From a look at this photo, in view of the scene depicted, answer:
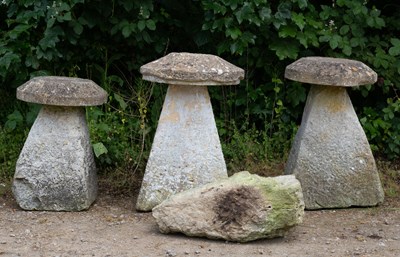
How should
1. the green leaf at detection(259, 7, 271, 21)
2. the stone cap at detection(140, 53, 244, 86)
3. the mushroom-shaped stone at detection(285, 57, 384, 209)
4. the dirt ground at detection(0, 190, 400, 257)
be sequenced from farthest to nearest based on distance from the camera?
the green leaf at detection(259, 7, 271, 21) < the mushroom-shaped stone at detection(285, 57, 384, 209) < the stone cap at detection(140, 53, 244, 86) < the dirt ground at detection(0, 190, 400, 257)

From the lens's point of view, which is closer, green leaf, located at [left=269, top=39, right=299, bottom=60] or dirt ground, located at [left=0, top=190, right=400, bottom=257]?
dirt ground, located at [left=0, top=190, right=400, bottom=257]

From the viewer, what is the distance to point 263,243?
5.47 m

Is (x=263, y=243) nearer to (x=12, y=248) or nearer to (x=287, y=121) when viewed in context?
(x=12, y=248)

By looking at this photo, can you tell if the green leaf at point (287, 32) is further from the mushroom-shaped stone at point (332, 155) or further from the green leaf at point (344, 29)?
the mushroom-shaped stone at point (332, 155)

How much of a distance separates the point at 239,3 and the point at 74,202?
2080mm

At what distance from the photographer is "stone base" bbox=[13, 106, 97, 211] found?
611cm

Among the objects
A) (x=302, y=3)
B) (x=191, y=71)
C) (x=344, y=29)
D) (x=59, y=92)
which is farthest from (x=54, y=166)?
(x=344, y=29)

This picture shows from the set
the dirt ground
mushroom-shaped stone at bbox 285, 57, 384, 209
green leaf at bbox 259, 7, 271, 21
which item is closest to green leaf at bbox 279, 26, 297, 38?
green leaf at bbox 259, 7, 271, 21

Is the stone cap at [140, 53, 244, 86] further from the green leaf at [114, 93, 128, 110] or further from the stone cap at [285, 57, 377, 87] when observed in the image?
the green leaf at [114, 93, 128, 110]

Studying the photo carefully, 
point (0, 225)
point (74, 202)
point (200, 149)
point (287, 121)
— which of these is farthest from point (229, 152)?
point (0, 225)

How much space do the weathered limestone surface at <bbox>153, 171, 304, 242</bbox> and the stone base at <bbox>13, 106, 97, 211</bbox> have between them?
878 millimetres

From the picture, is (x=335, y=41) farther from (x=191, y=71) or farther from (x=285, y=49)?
(x=191, y=71)

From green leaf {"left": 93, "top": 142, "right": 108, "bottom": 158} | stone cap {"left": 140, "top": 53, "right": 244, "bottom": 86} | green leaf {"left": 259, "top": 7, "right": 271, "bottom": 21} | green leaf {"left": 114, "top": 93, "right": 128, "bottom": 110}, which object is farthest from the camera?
green leaf {"left": 114, "top": 93, "right": 128, "bottom": 110}

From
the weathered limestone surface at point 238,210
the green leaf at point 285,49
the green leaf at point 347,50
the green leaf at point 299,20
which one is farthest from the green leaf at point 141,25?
the weathered limestone surface at point 238,210
